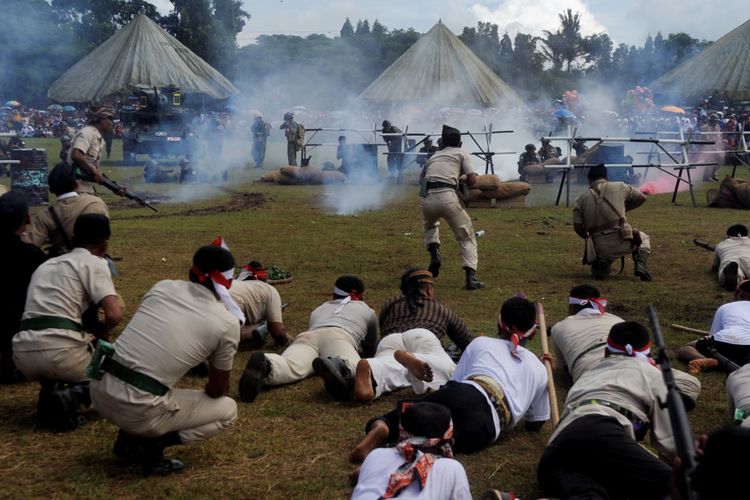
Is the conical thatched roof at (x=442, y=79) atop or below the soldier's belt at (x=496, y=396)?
atop

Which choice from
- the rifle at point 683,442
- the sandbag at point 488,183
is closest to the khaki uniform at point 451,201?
the rifle at point 683,442

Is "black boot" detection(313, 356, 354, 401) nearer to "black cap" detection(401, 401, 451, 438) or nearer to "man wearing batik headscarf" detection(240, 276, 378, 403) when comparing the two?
"man wearing batik headscarf" detection(240, 276, 378, 403)

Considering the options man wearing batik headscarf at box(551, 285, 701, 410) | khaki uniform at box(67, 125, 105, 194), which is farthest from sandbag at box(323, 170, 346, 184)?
man wearing batik headscarf at box(551, 285, 701, 410)

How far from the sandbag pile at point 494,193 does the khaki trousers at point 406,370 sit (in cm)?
1183

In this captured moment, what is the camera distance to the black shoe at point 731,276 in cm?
945

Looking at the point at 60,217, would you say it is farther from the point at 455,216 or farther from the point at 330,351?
the point at 455,216

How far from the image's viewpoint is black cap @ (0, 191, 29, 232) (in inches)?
243

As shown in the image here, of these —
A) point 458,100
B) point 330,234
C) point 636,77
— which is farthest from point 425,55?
point 330,234

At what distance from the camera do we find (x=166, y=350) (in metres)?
4.49

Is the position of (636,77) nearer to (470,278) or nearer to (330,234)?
(330,234)

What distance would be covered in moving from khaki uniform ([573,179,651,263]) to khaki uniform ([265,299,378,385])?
456 cm

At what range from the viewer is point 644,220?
1574cm

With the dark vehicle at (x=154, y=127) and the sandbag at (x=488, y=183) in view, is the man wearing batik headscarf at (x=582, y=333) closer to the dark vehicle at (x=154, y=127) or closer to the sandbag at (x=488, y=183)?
the sandbag at (x=488, y=183)

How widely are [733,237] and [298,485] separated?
750 centimetres
